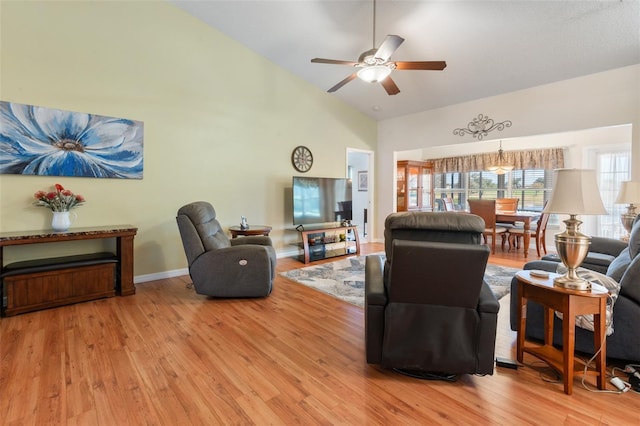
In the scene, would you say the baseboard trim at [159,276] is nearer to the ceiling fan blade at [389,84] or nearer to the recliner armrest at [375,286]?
the recliner armrest at [375,286]

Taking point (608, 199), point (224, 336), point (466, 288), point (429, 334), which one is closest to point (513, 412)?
point (429, 334)

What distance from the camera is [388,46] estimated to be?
2.92m

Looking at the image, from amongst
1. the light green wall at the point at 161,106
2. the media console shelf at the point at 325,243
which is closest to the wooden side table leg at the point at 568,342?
the media console shelf at the point at 325,243

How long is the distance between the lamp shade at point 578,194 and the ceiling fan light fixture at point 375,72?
83.2 inches

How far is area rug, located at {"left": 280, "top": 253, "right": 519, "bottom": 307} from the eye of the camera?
3.52 metres

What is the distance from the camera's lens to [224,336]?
8.17ft

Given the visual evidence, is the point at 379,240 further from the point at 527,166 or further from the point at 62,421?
the point at 62,421

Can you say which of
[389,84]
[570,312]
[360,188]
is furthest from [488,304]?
[360,188]

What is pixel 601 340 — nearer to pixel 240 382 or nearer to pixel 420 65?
pixel 240 382

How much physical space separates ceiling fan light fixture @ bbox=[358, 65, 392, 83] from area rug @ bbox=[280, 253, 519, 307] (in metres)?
2.48

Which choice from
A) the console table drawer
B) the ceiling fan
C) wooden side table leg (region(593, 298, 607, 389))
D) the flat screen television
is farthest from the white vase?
wooden side table leg (region(593, 298, 607, 389))

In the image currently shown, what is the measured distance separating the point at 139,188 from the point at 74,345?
2.13 m

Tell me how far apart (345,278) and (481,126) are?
361 centimetres

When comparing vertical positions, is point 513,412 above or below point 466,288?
below
